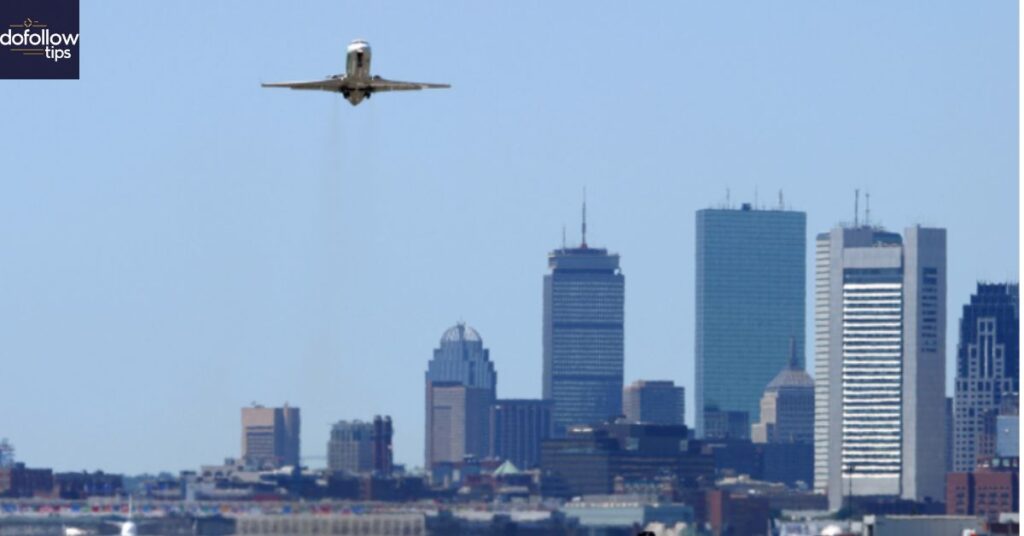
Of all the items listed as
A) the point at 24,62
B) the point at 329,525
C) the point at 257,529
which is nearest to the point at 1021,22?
the point at 24,62

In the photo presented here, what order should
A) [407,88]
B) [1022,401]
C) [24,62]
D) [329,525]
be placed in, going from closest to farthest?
[1022,401] → [24,62] → [407,88] → [329,525]

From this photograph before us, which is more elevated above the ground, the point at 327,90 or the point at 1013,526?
the point at 327,90

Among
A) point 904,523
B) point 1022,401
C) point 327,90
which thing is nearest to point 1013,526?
point 904,523

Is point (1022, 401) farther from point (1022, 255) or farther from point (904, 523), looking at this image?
point (904, 523)

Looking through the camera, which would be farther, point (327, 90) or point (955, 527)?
point (955, 527)

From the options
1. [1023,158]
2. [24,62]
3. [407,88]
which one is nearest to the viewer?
[1023,158]

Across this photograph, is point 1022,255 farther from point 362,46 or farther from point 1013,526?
point 1013,526
